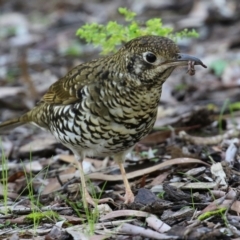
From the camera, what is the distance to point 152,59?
Answer: 4.55m

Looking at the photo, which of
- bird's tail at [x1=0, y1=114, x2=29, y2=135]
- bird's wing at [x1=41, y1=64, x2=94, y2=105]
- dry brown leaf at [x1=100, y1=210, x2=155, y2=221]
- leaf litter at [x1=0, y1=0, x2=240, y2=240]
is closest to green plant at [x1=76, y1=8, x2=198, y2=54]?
bird's wing at [x1=41, y1=64, x2=94, y2=105]

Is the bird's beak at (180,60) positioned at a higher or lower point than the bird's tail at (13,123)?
higher

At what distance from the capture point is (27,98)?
29.2ft

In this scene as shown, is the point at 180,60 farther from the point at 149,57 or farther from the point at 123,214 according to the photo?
the point at 123,214

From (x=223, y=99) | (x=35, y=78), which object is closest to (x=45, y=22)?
(x=35, y=78)

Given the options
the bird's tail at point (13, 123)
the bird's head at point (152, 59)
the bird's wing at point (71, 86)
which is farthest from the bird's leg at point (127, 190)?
the bird's tail at point (13, 123)

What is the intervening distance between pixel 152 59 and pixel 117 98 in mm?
409

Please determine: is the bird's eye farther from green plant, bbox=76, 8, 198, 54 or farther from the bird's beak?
green plant, bbox=76, 8, 198, 54

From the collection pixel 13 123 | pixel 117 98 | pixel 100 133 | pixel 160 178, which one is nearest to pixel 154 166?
pixel 160 178

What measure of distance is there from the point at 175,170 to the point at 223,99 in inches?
94.9

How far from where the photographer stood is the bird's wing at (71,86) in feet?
16.8

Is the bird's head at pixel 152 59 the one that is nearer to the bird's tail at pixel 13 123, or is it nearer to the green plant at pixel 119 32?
the green plant at pixel 119 32

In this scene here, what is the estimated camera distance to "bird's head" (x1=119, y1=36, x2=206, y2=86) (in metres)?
4.49

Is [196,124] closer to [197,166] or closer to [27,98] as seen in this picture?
[197,166]
